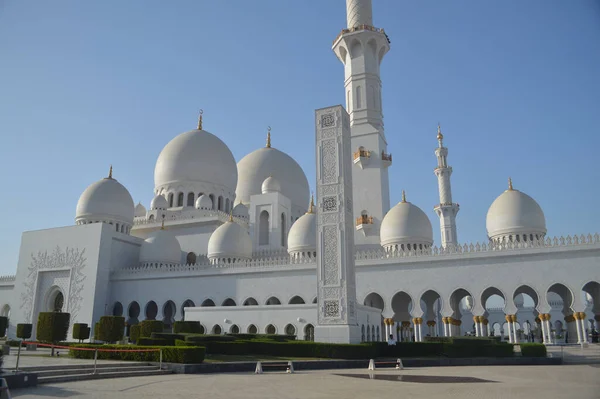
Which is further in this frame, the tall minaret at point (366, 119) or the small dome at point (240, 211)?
the small dome at point (240, 211)

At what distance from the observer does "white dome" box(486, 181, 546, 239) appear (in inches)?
969

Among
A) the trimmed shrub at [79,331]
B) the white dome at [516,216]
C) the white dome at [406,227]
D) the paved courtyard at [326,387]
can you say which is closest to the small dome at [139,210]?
the trimmed shrub at [79,331]

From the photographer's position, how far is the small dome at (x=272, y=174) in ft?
122

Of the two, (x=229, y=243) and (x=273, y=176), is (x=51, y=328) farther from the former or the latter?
(x=273, y=176)

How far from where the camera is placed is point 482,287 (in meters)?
21.9

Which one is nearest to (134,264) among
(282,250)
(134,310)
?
(134,310)

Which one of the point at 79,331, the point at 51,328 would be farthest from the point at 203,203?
the point at 51,328

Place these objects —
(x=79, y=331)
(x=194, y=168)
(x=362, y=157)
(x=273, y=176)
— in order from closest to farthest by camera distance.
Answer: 1. (x=79, y=331)
2. (x=362, y=157)
3. (x=194, y=168)
4. (x=273, y=176)

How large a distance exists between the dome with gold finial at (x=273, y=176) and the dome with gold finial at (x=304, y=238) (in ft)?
26.8

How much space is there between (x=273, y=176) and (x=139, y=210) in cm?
1051

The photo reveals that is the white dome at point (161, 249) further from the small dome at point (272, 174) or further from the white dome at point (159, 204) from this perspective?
the small dome at point (272, 174)

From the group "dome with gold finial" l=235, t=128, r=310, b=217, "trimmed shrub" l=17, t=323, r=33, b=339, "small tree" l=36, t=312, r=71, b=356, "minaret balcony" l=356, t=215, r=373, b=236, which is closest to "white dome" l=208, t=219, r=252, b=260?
"minaret balcony" l=356, t=215, r=373, b=236

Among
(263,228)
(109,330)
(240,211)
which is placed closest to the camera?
(109,330)

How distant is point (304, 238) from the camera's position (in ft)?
90.9
